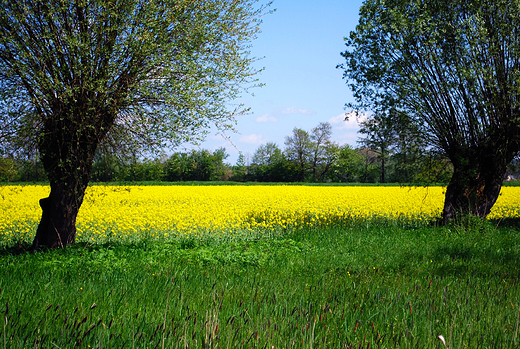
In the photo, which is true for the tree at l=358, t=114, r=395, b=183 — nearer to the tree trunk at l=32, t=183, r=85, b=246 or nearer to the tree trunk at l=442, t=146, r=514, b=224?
the tree trunk at l=442, t=146, r=514, b=224

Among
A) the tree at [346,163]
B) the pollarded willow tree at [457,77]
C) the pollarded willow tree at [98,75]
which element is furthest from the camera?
the tree at [346,163]

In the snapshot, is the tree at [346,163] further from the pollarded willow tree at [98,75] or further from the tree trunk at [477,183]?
the pollarded willow tree at [98,75]

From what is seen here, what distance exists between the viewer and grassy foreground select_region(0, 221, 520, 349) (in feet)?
9.36

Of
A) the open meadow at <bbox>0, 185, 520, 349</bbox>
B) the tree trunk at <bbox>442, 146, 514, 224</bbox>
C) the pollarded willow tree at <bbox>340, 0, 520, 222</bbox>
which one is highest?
the pollarded willow tree at <bbox>340, 0, 520, 222</bbox>

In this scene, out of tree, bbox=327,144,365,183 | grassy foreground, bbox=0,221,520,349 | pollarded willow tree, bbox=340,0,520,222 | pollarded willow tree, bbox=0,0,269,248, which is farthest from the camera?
tree, bbox=327,144,365,183

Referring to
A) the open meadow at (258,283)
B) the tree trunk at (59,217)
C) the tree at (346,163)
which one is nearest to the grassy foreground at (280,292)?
the open meadow at (258,283)

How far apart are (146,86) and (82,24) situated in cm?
169

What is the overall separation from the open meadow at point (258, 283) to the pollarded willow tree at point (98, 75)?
127 centimetres

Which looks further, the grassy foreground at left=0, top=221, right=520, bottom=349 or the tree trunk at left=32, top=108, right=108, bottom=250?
the tree trunk at left=32, top=108, right=108, bottom=250

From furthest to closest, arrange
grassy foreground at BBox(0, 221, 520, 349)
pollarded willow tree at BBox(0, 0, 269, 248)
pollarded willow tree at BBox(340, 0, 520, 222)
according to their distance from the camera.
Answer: pollarded willow tree at BBox(340, 0, 520, 222) → pollarded willow tree at BBox(0, 0, 269, 248) → grassy foreground at BBox(0, 221, 520, 349)

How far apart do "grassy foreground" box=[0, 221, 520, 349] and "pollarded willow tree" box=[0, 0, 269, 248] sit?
87.3 inches

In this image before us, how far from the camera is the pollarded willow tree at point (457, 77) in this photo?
1169cm

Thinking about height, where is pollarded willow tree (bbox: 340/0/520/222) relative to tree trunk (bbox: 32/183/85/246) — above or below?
above

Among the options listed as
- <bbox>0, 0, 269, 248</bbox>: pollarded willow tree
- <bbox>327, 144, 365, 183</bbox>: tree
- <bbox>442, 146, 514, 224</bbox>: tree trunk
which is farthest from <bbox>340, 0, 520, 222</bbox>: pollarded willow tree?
<bbox>327, 144, 365, 183</bbox>: tree
